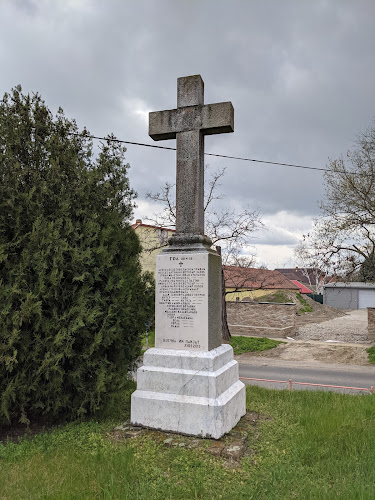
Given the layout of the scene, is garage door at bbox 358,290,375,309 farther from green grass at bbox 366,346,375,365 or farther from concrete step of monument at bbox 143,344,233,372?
concrete step of monument at bbox 143,344,233,372

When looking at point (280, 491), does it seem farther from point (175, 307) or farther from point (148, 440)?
point (175, 307)

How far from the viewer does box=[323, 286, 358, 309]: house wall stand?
44.8 metres

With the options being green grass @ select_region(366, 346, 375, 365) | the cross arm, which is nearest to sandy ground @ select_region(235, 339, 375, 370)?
green grass @ select_region(366, 346, 375, 365)

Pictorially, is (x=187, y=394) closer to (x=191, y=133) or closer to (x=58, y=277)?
(x=58, y=277)

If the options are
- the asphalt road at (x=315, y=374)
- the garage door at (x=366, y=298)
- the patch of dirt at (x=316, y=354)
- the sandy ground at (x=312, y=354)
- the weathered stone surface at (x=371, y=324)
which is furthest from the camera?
the garage door at (x=366, y=298)

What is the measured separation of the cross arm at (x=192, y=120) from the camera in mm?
5629

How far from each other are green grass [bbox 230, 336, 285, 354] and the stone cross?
39.6 feet

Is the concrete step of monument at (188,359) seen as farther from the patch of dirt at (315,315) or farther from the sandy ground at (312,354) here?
the patch of dirt at (315,315)

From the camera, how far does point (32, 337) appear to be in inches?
194

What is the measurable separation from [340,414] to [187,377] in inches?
85.9

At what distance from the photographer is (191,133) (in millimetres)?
5770

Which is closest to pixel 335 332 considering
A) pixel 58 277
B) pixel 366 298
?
pixel 58 277

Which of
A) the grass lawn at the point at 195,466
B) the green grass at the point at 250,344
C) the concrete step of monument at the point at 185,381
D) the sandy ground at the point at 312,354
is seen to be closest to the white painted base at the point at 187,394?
the concrete step of monument at the point at 185,381

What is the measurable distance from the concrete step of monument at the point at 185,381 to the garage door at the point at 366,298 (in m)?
43.5
